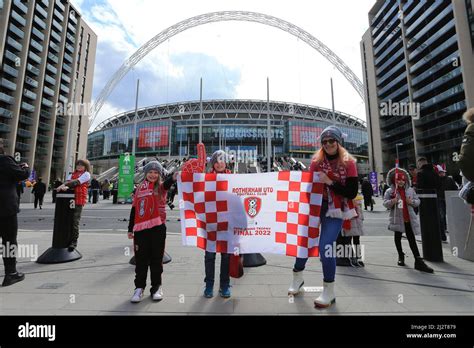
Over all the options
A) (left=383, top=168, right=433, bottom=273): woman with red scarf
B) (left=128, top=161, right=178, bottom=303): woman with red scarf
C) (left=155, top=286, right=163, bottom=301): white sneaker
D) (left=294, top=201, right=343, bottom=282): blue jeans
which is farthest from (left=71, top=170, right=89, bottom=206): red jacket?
(left=383, top=168, right=433, bottom=273): woman with red scarf

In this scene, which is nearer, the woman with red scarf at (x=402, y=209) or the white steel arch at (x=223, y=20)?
the woman with red scarf at (x=402, y=209)

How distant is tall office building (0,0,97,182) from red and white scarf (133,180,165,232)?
165 feet

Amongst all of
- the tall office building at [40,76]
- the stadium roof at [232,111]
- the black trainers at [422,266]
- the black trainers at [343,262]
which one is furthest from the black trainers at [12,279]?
the stadium roof at [232,111]

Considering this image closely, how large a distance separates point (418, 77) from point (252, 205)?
216ft

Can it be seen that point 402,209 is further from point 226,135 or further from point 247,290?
point 226,135

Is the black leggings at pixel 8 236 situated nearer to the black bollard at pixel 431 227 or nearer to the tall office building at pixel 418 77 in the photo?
the black bollard at pixel 431 227

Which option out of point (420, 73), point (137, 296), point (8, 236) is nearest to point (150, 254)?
point (137, 296)

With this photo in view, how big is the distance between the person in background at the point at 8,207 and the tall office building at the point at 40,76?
4895cm

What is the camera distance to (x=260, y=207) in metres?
3.46

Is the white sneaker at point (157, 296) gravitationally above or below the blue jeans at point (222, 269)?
below

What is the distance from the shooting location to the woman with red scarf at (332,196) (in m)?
2.88
